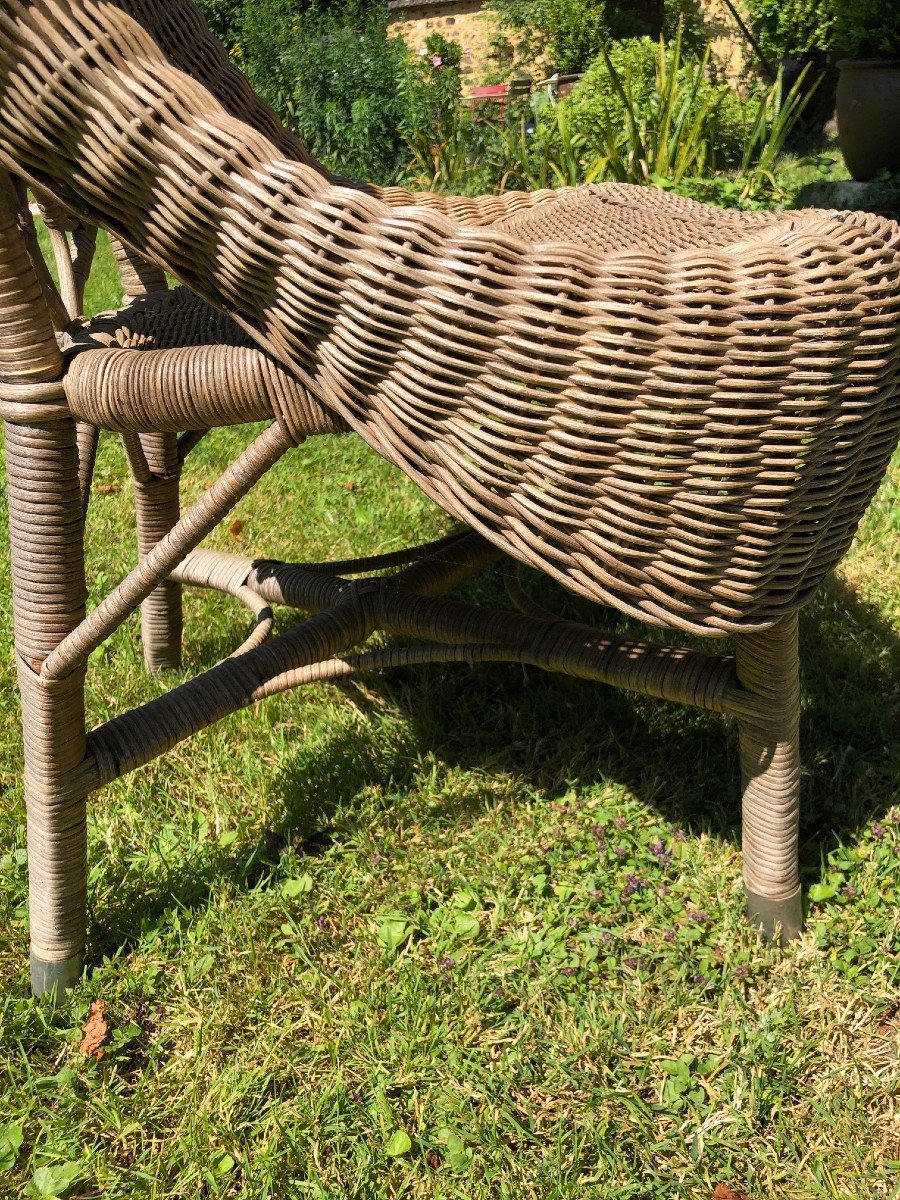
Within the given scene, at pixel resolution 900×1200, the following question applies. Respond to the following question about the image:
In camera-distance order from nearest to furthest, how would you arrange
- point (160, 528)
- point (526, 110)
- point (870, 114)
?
point (160, 528) < point (870, 114) < point (526, 110)

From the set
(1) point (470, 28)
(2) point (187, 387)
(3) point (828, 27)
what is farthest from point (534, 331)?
(1) point (470, 28)

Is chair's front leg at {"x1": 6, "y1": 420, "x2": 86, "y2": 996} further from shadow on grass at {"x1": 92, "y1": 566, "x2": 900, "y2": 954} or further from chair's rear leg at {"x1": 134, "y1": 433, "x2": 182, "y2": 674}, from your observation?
chair's rear leg at {"x1": 134, "y1": 433, "x2": 182, "y2": 674}

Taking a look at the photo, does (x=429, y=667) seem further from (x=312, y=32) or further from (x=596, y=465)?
(x=312, y=32)

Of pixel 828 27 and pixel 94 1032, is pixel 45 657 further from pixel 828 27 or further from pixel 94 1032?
pixel 828 27

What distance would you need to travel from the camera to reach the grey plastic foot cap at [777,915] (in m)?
1.61

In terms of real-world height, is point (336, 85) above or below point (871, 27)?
below

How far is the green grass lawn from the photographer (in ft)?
4.44

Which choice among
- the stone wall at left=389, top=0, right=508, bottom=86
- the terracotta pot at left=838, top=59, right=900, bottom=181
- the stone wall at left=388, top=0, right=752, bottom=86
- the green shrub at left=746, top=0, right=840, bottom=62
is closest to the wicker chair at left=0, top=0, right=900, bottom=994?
the terracotta pot at left=838, top=59, right=900, bottom=181

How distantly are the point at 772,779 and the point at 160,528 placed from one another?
1287 mm

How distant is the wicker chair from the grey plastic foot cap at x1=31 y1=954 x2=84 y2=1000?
231 mm

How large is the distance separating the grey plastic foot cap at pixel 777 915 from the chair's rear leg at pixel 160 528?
4.04 feet

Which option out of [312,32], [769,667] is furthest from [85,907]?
[312,32]

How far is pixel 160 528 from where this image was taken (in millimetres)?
2203

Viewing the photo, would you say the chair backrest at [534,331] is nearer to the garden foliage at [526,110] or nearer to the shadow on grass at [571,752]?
the shadow on grass at [571,752]
